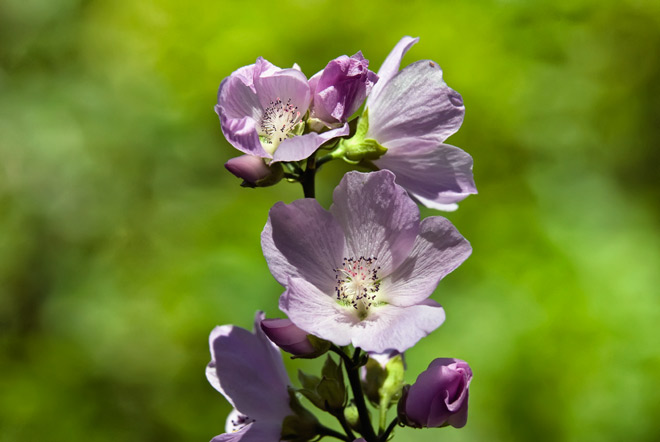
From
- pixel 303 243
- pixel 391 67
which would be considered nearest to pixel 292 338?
pixel 303 243

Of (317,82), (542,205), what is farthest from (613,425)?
(317,82)

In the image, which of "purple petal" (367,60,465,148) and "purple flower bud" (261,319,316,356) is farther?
"purple petal" (367,60,465,148)

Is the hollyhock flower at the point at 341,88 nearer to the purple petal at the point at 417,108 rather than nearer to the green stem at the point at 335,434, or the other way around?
the purple petal at the point at 417,108

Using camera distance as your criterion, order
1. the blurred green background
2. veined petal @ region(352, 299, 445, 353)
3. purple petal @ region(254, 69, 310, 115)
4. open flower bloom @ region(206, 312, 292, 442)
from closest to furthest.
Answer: veined petal @ region(352, 299, 445, 353) → purple petal @ region(254, 69, 310, 115) → open flower bloom @ region(206, 312, 292, 442) → the blurred green background

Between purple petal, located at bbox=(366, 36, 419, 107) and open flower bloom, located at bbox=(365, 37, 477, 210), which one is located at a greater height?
purple petal, located at bbox=(366, 36, 419, 107)

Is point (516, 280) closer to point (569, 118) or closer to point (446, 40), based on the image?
point (569, 118)

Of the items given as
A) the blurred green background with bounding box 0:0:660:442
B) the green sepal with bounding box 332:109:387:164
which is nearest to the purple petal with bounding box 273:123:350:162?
the green sepal with bounding box 332:109:387:164

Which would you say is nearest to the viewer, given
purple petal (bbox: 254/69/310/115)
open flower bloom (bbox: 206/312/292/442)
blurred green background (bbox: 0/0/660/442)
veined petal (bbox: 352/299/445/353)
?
veined petal (bbox: 352/299/445/353)

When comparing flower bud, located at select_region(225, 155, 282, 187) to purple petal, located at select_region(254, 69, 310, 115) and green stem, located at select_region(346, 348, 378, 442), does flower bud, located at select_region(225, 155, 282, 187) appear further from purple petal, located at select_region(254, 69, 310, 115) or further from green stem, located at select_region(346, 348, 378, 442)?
green stem, located at select_region(346, 348, 378, 442)
